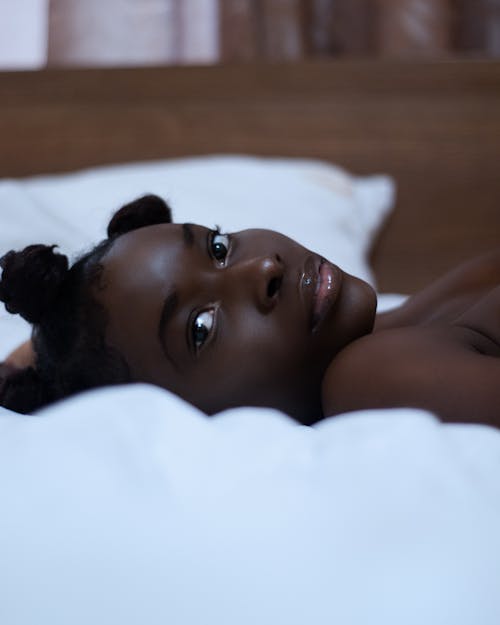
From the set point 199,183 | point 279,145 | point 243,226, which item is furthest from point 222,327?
point 279,145

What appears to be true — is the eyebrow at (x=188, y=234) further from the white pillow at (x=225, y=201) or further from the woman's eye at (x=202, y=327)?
the white pillow at (x=225, y=201)

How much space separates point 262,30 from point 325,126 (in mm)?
233

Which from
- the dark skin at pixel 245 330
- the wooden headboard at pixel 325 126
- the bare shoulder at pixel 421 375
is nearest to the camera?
the bare shoulder at pixel 421 375

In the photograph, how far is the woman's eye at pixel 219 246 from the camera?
31.9 inches

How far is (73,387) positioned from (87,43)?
1.07 meters

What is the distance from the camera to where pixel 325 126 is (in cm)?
160

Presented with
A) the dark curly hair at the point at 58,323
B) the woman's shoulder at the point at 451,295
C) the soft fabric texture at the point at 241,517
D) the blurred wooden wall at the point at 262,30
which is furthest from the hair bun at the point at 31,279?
the blurred wooden wall at the point at 262,30

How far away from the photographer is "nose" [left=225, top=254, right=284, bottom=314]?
780mm

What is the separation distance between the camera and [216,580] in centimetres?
48

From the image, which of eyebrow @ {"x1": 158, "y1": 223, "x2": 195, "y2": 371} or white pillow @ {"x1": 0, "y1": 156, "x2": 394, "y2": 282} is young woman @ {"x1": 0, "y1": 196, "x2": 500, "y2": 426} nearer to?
eyebrow @ {"x1": 158, "y1": 223, "x2": 195, "y2": 371}

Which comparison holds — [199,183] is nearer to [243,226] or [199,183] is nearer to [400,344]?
[243,226]

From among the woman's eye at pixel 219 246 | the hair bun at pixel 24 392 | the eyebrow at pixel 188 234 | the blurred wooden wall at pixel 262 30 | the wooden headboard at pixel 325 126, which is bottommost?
the hair bun at pixel 24 392

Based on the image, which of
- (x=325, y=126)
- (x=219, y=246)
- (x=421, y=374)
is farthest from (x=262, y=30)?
(x=421, y=374)

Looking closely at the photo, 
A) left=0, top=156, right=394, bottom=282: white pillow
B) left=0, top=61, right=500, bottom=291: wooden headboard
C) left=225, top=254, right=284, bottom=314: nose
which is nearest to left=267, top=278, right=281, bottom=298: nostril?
left=225, top=254, right=284, bottom=314: nose
